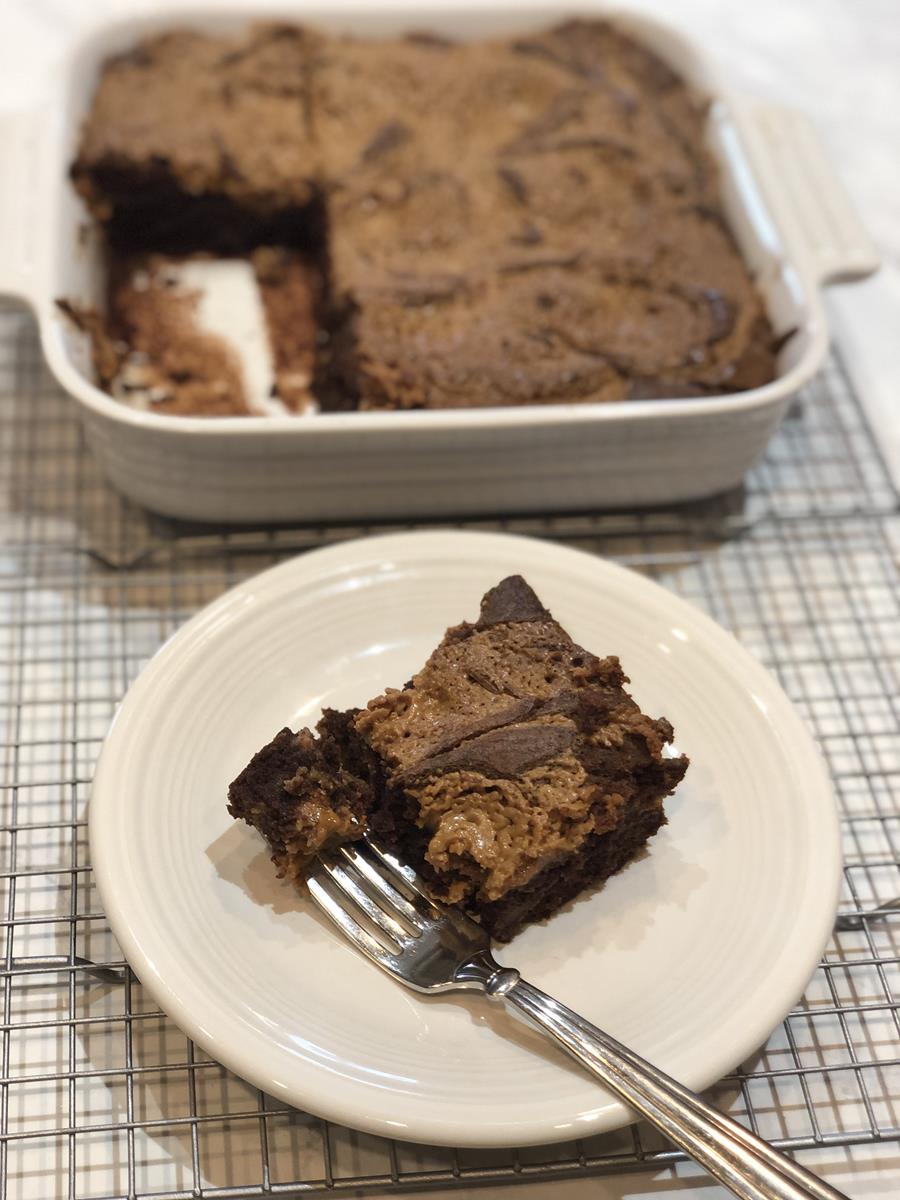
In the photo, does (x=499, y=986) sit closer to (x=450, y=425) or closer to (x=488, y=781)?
(x=488, y=781)

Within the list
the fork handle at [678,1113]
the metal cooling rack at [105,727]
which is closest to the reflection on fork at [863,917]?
the metal cooling rack at [105,727]

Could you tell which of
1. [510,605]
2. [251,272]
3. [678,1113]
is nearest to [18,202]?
[251,272]

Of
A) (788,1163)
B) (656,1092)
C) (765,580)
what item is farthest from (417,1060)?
(765,580)

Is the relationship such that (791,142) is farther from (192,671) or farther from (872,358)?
(192,671)

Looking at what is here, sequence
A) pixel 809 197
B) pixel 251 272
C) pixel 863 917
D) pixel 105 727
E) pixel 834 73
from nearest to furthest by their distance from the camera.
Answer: pixel 863 917, pixel 105 727, pixel 809 197, pixel 251 272, pixel 834 73

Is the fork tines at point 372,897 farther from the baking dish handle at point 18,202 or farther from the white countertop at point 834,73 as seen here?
the white countertop at point 834,73

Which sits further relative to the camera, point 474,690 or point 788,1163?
point 474,690

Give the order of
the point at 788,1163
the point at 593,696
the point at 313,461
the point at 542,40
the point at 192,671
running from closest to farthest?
the point at 788,1163 < the point at 593,696 < the point at 192,671 < the point at 313,461 < the point at 542,40
